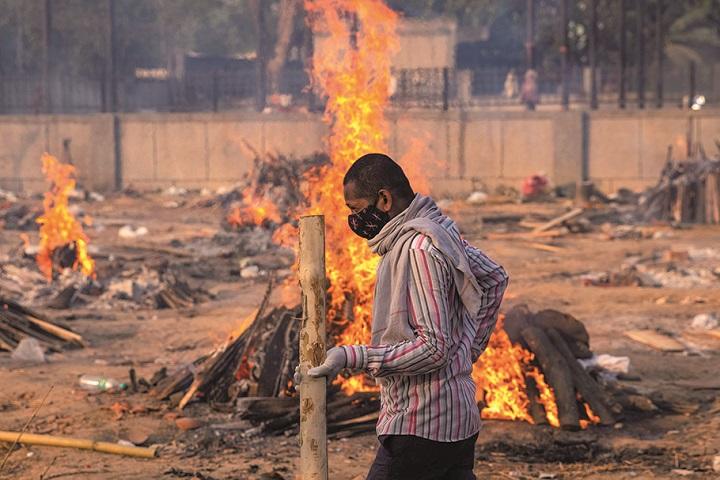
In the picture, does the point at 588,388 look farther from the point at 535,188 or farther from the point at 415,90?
the point at 415,90

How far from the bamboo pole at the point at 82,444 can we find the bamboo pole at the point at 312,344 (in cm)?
364

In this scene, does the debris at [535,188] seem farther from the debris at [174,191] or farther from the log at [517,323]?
the log at [517,323]

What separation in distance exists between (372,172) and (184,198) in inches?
982

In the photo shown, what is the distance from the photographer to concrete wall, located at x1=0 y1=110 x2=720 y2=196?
27.5 meters

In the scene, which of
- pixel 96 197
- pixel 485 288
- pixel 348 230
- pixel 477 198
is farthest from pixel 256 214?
pixel 485 288

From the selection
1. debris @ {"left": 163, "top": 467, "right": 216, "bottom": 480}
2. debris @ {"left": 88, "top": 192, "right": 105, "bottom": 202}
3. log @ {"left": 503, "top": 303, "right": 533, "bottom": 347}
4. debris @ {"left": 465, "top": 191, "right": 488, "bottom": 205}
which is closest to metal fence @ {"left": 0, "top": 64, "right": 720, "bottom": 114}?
debris @ {"left": 465, "top": 191, "right": 488, "bottom": 205}

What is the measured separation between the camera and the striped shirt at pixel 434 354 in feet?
12.0

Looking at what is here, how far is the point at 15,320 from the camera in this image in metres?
11.3

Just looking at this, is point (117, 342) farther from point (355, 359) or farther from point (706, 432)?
point (355, 359)

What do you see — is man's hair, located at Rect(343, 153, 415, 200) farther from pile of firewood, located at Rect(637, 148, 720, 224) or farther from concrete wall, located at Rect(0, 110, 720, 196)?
concrete wall, located at Rect(0, 110, 720, 196)

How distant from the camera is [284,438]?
25.8 ft

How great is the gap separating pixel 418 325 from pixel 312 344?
0.41 meters

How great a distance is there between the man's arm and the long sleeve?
0.85 ft

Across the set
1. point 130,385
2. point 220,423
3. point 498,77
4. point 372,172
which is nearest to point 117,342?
point 130,385
